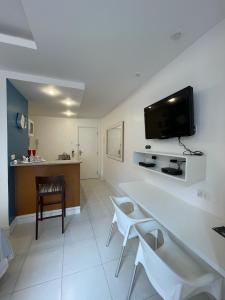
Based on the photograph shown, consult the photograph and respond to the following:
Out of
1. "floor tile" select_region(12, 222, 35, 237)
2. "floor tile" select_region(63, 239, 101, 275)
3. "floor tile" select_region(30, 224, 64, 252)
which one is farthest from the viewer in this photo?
"floor tile" select_region(12, 222, 35, 237)

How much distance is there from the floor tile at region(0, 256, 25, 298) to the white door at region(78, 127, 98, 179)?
3.96 m

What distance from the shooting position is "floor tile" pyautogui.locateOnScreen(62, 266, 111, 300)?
1.32m

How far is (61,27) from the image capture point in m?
1.35

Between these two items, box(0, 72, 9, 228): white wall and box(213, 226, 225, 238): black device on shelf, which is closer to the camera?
box(213, 226, 225, 238): black device on shelf

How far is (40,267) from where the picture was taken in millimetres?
1619

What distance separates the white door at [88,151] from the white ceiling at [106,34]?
3.32 m

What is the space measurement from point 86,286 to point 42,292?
0.40m

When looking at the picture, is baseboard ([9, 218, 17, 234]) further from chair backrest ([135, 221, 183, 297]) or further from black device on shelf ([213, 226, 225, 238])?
black device on shelf ([213, 226, 225, 238])

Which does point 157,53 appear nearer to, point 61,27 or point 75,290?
point 61,27

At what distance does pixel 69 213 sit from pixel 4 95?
7.57 feet

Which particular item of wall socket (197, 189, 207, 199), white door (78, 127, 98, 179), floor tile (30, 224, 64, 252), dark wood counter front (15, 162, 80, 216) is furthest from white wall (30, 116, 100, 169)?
wall socket (197, 189, 207, 199)

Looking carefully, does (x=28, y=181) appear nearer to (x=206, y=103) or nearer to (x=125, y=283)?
(x=125, y=283)

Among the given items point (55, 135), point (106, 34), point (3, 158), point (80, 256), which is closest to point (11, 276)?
point (80, 256)

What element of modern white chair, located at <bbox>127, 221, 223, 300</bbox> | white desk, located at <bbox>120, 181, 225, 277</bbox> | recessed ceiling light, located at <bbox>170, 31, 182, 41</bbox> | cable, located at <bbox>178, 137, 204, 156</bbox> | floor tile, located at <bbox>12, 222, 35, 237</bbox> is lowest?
floor tile, located at <bbox>12, 222, 35, 237</bbox>
